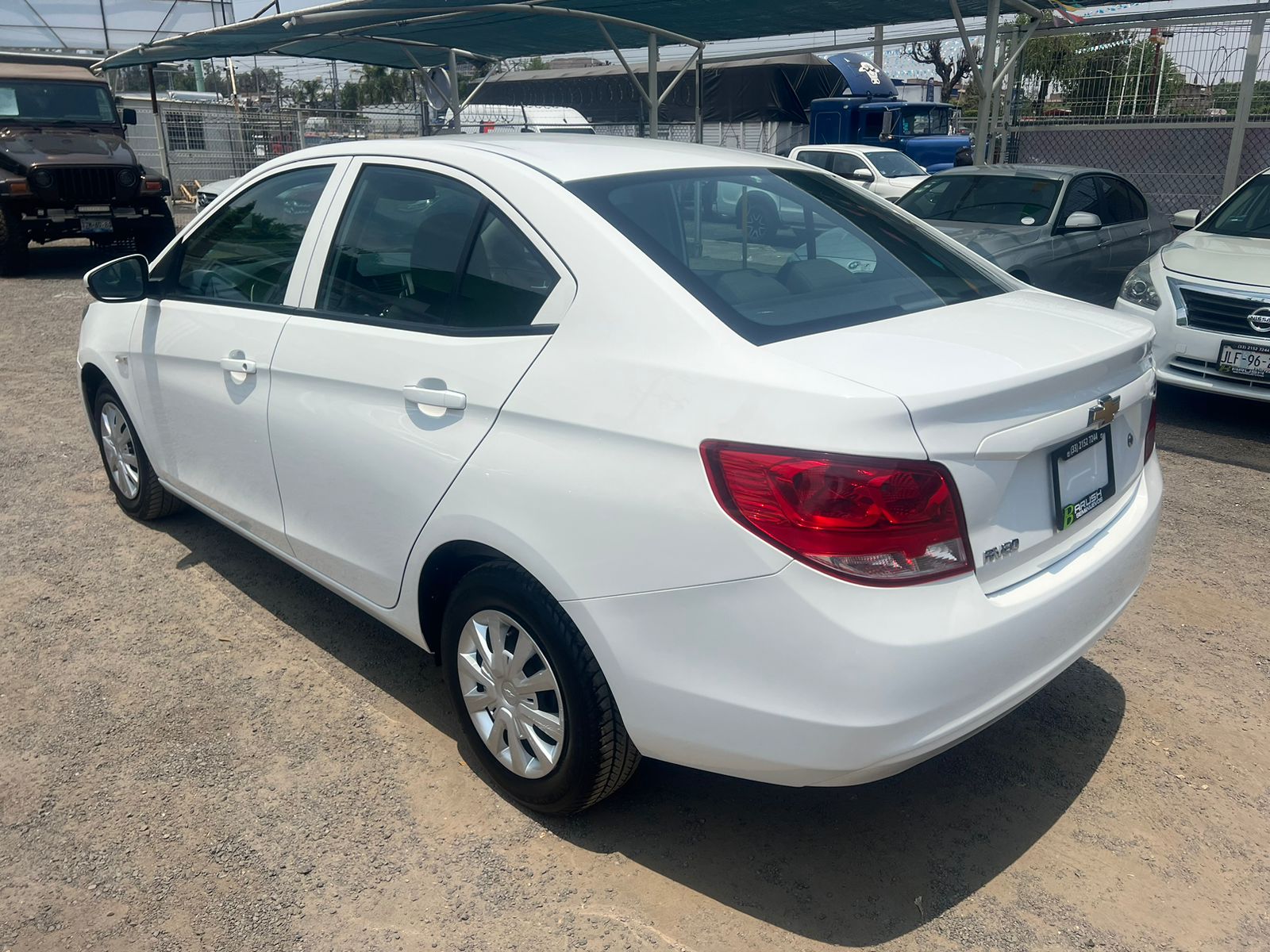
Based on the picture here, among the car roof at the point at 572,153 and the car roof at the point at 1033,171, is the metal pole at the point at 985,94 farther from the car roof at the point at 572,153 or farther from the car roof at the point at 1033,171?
the car roof at the point at 572,153

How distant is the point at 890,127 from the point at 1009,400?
883 inches

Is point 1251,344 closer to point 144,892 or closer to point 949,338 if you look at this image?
point 949,338

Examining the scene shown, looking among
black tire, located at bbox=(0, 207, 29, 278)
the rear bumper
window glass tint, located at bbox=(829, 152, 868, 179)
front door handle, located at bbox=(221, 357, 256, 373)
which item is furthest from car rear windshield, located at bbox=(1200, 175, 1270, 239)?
black tire, located at bbox=(0, 207, 29, 278)

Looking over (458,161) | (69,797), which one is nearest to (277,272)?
(458,161)

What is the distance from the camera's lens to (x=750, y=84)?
963 inches

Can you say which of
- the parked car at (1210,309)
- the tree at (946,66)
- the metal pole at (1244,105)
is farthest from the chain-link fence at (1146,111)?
the tree at (946,66)

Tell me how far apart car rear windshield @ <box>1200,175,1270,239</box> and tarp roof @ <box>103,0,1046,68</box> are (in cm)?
393

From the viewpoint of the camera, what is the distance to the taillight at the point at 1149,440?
9.66 feet

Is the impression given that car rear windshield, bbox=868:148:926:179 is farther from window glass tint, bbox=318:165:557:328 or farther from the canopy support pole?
window glass tint, bbox=318:165:557:328

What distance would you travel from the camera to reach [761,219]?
315 centimetres

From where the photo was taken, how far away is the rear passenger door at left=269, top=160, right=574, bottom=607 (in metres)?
2.69

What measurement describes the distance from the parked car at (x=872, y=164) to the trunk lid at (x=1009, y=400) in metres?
13.8

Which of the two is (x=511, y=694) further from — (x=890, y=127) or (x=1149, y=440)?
(x=890, y=127)

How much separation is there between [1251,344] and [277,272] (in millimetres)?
5283
